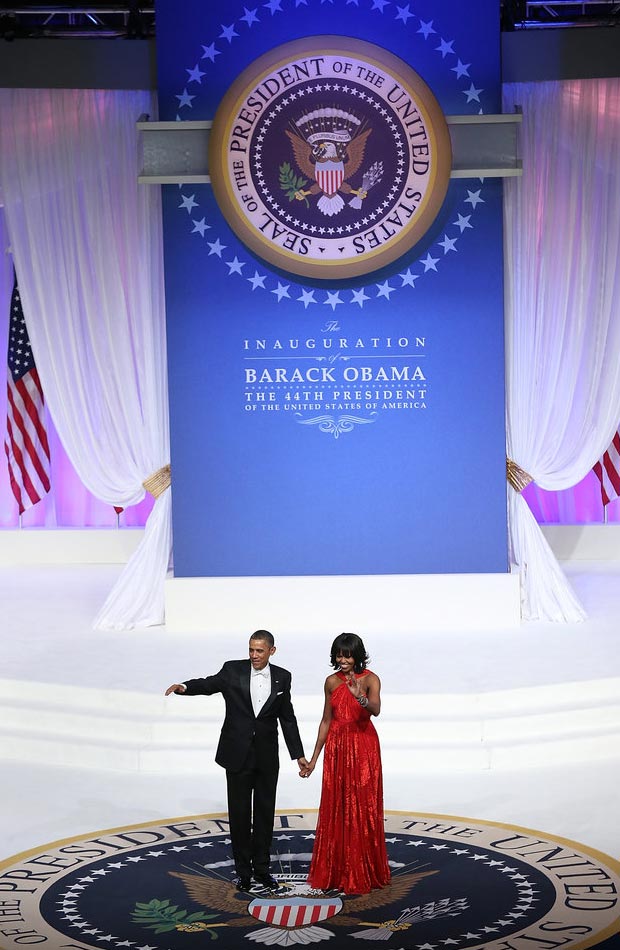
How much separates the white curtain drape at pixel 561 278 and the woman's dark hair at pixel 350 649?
4326mm

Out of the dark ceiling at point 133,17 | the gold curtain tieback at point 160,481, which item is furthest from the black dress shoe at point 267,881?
the dark ceiling at point 133,17

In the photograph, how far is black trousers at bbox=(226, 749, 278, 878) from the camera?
5391 mm

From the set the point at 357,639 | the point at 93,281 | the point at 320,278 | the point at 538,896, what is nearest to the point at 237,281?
the point at 320,278

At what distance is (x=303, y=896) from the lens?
5246 millimetres

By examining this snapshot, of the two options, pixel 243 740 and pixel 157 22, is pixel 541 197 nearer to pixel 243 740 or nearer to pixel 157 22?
pixel 157 22

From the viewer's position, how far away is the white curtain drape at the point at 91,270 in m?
10.1

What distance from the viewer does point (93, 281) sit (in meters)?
10.2

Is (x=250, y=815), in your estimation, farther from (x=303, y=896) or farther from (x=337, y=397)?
(x=337, y=397)

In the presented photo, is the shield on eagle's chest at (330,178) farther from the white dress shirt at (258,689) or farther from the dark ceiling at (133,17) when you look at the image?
the white dress shirt at (258,689)

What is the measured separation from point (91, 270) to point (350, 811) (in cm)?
595

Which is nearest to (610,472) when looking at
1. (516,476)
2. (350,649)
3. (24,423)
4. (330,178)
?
(516,476)

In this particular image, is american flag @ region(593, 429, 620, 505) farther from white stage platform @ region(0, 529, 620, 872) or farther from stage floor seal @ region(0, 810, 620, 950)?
stage floor seal @ region(0, 810, 620, 950)

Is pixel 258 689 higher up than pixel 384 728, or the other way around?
pixel 258 689

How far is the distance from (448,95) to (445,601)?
3321 mm
